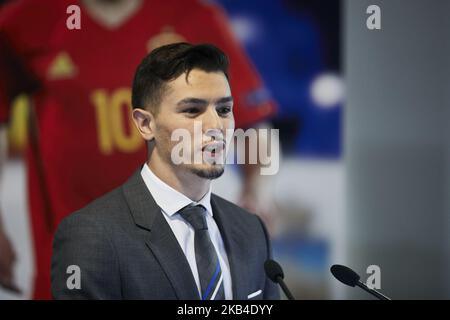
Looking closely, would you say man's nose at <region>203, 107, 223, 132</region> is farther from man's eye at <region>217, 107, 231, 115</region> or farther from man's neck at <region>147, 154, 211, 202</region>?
man's neck at <region>147, 154, 211, 202</region>

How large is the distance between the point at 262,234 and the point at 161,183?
0.44m

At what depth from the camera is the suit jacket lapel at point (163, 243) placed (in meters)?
1.52

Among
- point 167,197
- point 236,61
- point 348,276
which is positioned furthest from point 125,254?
point 236,61

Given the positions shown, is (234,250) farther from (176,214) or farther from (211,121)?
(211,121)

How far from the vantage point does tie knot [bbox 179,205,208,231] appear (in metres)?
1.63

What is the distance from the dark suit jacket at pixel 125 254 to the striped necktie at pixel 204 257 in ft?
0.15

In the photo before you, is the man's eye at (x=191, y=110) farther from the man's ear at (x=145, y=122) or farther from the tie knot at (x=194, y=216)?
the tie knot at (x=194, y=216)

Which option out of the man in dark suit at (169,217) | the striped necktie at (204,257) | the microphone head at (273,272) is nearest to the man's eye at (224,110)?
the man in dark suit at (169,217)

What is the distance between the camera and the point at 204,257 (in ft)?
5.27

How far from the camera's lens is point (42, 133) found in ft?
8.51

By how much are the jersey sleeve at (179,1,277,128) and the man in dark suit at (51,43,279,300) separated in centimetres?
100

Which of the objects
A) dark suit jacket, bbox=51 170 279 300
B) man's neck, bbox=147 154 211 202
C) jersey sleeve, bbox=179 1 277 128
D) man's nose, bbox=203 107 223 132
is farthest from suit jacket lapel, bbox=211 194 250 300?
jersey sleeve, bbox=179 1 277 128

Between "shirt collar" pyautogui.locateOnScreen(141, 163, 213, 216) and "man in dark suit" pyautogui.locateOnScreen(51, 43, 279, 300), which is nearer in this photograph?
"man in dark suit" pyautogui.locateOnScreen(51, 43, 279, 300)
